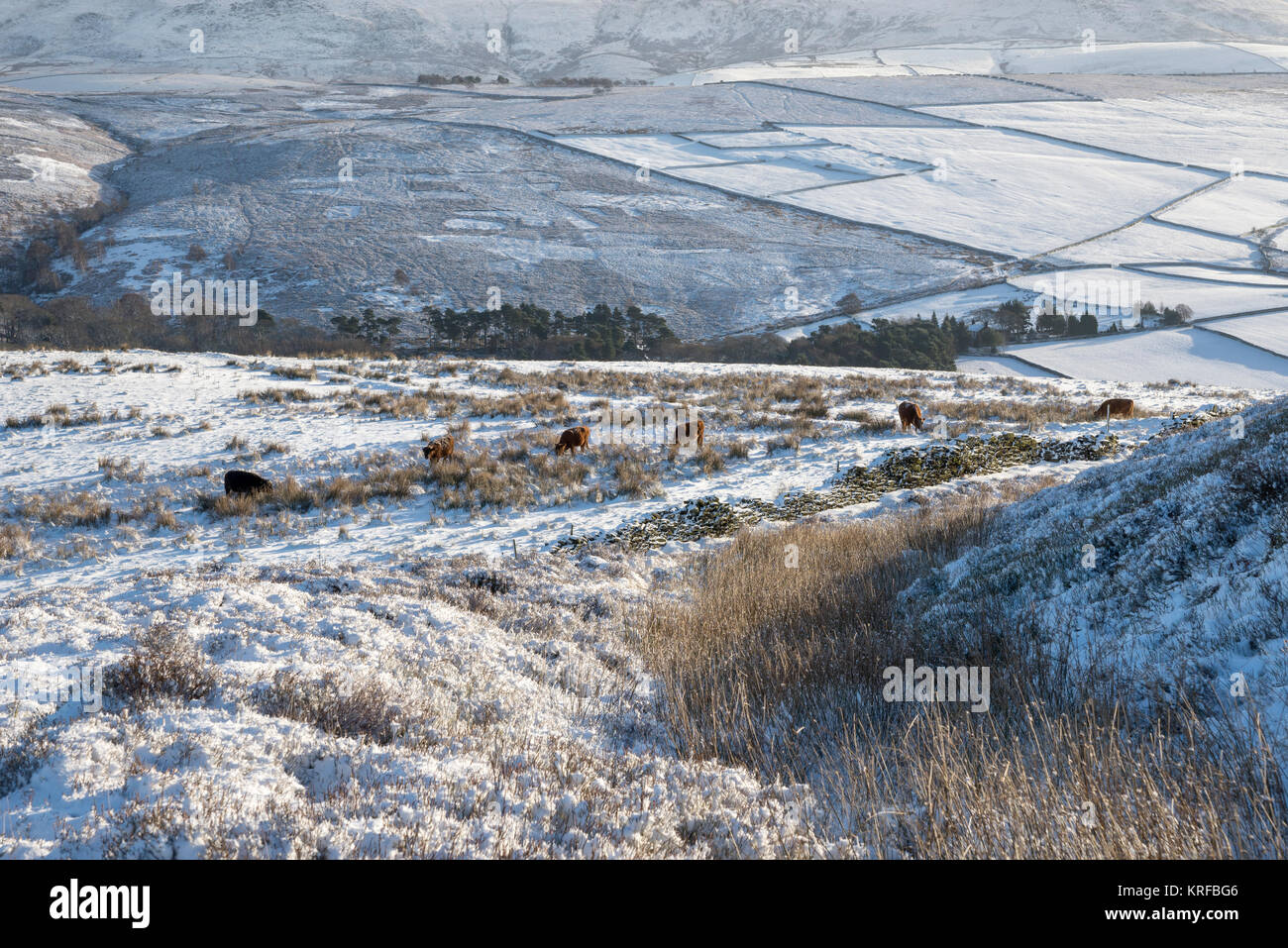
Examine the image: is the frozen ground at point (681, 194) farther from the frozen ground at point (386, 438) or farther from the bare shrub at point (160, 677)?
the bare shrub at point (160, 677)

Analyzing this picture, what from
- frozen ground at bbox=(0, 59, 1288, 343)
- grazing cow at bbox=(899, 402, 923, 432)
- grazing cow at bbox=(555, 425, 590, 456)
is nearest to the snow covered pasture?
grazing cow at bbox=(555, 425, 590, 456)

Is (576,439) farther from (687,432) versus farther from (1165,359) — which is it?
(1165,359)

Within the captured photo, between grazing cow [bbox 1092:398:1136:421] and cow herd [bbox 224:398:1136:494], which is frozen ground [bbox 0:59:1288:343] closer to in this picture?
grazing cow [bbox 1092:398:1136:421]

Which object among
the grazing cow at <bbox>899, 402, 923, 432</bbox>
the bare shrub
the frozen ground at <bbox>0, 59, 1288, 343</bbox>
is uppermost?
the frozen ground at <bbox>0, 59, 1288, 343</bbox>

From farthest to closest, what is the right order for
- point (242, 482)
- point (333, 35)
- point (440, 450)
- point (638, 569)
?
point (333, 35) < point (440, 450) < point (242, 482) < point (638, 569)

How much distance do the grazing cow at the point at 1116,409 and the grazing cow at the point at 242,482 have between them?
20382 millimetres

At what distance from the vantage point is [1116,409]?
66.9 feet

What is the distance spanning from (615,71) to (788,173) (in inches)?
5390

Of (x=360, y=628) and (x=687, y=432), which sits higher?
(x=360, y=628)

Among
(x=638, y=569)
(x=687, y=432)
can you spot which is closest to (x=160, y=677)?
(x=638, y=569)

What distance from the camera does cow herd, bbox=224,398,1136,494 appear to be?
1216cm

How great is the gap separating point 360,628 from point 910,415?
1530cm

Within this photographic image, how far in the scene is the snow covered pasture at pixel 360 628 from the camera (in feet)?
10.4
